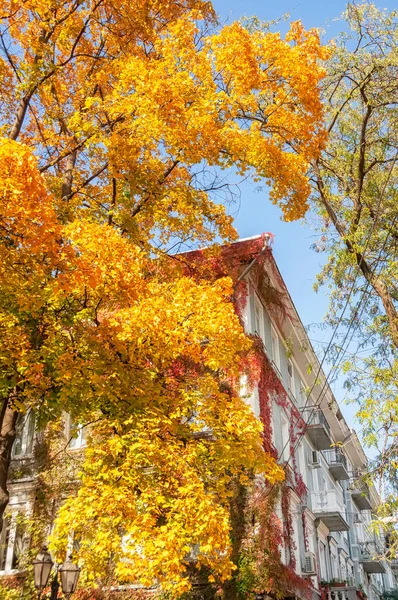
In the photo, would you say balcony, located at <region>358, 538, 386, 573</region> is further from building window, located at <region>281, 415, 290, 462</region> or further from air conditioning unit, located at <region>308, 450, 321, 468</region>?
building window, located at <region>281, 415, 290, 462</region>

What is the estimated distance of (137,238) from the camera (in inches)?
490

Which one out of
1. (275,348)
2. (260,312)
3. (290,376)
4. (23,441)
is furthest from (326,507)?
(23,441)

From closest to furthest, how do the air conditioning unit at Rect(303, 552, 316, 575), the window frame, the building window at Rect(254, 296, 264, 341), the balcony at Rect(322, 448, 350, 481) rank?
the air conditioning unit at Rect(303, 552, 316, 575), the building window at Rect(254, 296, 264, 341), the window frame, the balcony at Rect(322, 448, 350, 481)

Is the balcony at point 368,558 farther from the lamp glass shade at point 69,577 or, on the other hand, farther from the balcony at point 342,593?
the lamp glass shade at point 69,577

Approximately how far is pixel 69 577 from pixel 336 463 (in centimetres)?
2268

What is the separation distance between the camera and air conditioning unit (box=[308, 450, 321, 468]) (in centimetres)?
2527

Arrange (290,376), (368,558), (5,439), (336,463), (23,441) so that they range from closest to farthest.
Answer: (5,439), (23,441), (290,376), (336,463), (368,558)

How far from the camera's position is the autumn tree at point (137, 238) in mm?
9117

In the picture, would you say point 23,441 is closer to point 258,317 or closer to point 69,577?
point 258,317

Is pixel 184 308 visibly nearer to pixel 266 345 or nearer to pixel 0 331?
pixel 0 331

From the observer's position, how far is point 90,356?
10.2 m

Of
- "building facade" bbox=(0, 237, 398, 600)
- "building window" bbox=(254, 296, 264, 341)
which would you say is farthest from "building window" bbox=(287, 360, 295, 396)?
Result: "building window" bbox=(254, 296, 264, 341)

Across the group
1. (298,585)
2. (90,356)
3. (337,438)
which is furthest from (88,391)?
(337,438)

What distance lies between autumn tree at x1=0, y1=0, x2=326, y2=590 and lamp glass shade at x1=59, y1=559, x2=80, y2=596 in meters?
0.84
